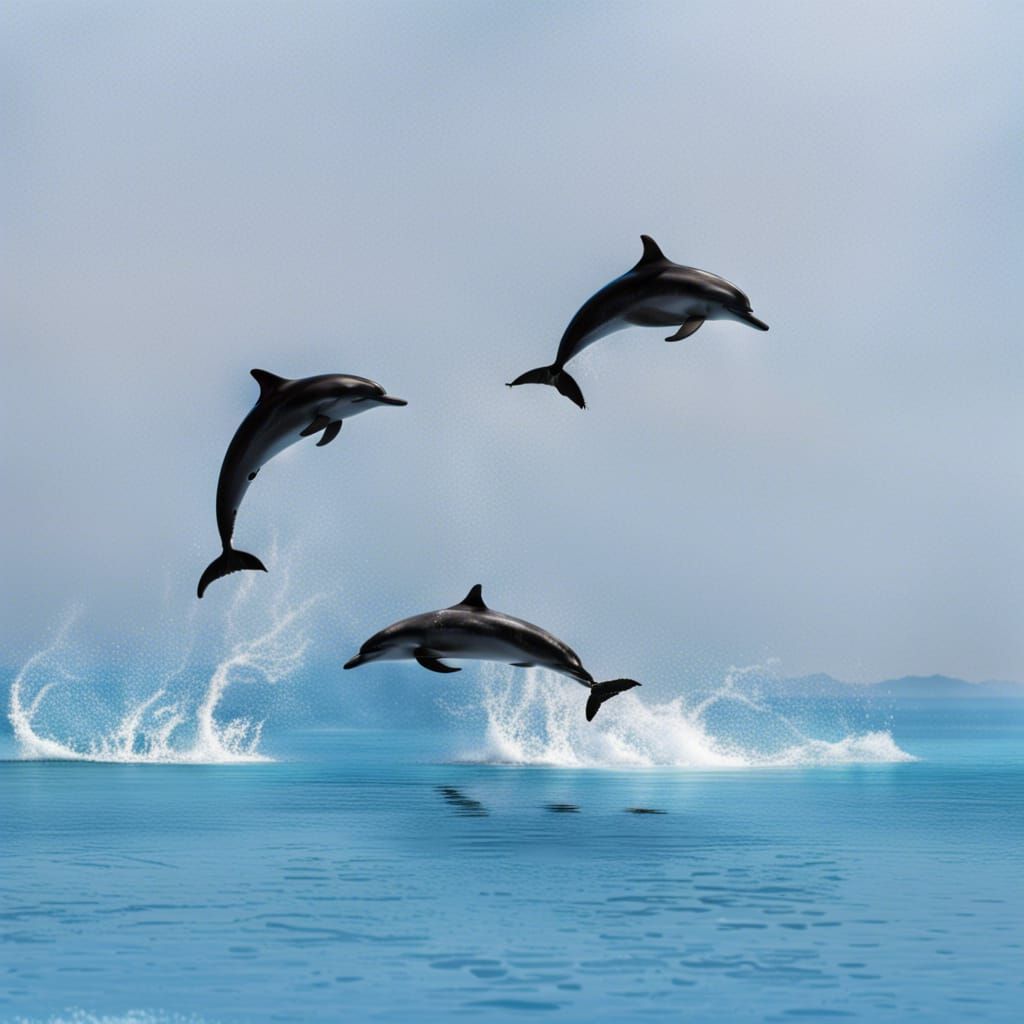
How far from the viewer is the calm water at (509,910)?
15.2m

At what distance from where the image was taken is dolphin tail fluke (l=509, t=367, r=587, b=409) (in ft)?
55.8

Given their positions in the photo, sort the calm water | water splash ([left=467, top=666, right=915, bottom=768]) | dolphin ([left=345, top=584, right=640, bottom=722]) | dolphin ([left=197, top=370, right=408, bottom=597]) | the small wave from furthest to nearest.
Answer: water splash ([left=467, top=666, right=915, bottom=768]) < dolphin ([left=345, top=584, right=640, bottom=722]) < dolphin ([left=197, top=370, right=408, bottom=597]) < the calm water < the small wave

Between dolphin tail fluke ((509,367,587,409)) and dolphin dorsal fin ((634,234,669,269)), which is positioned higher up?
dolphin dorsal fin ((634,234,669,269))

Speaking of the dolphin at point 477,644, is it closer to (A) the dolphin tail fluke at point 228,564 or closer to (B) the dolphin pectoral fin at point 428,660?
(B) the dolphin pectoral fin at point 428,660

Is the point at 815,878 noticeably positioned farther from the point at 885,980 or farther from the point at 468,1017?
the point at 468,1017

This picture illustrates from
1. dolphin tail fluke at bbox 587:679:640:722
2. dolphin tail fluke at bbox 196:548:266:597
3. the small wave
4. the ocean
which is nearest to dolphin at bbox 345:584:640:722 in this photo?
dolphin tail fluke at bbox 587:679:640:722

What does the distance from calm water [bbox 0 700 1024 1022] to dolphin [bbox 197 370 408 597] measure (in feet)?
14.1

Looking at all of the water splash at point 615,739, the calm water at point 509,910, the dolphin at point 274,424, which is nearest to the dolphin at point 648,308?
the dolphin at point 274,424

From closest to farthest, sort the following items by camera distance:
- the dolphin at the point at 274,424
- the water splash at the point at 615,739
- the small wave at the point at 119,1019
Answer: the small wave at the point at 119,1019, the dolphin at the point at 274,424, the water splash at the point at 615,739

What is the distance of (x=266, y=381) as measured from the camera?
56.9ft

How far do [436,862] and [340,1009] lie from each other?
11.8m

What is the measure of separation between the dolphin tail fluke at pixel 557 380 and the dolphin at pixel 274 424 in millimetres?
1679

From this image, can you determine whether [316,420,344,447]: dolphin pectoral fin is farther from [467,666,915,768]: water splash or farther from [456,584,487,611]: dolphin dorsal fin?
[467,666,915,768]: water splash

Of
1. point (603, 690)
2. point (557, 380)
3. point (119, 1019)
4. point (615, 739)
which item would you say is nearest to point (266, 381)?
point (557, 380)
